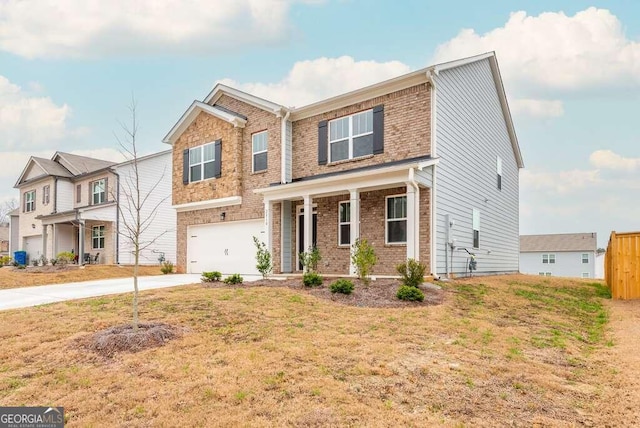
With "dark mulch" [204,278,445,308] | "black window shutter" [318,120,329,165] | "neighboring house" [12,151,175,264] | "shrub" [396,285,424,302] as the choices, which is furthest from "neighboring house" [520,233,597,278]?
"shrub" [396,285,424,302]

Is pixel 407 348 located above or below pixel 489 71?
below

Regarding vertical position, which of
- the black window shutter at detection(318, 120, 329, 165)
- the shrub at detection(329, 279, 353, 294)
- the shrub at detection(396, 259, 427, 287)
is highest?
the black window shutter at detection(318, 120, 329, 165)

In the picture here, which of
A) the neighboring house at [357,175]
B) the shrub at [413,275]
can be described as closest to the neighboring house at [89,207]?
the neighboring house at [357,175]

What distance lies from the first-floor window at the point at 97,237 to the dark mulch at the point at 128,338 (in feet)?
74.7

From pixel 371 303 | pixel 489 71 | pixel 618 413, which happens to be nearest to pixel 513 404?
pixel 618 413

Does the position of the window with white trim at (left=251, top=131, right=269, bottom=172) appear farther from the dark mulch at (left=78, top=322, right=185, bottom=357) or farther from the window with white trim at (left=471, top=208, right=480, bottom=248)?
the dark mulch at (left=78, top=322, right=185, bottom=357)

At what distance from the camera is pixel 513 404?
13.2 ft

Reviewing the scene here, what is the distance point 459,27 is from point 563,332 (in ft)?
41.3

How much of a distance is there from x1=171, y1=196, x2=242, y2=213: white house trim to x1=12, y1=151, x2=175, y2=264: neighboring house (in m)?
5.56

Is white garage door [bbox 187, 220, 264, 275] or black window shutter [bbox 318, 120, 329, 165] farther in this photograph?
white garage door [bbox 187, 220, 264, 275]

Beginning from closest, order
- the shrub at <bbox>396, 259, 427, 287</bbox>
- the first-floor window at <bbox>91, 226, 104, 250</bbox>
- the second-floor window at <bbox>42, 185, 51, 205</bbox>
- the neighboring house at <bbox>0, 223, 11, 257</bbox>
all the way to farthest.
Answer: the shrub at <bbox>396, 259, 427, 287</bbox>, the first-floor window at <bbox>91, 226, 104, 250</bbox>, the second-floor window at <bbox>42, 185, 51, 205</bbox>, the neighboring house at <bbox>0, 223, 11, 257</bbox>

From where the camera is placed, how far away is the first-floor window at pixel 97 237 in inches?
1064

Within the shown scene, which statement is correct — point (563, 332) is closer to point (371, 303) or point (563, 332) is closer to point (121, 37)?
point (371, 303)

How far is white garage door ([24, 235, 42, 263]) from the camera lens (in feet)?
105
